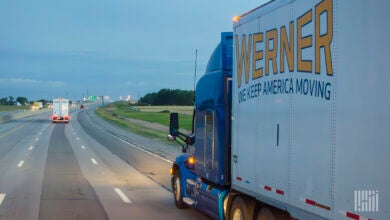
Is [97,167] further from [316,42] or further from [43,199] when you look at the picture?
[316,42]

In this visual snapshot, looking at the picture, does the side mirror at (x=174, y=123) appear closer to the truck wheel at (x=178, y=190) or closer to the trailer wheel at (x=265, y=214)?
the truck wheel at (x=178, y=190)

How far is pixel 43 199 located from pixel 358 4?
10.4 meters

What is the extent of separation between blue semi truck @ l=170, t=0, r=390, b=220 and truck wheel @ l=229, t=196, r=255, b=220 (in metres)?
0.02

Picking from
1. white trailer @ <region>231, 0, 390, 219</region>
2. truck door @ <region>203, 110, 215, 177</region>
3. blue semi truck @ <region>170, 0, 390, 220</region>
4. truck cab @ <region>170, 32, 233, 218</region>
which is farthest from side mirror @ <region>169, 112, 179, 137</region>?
white trailer @ <region>231, 0, 390, 219</region>

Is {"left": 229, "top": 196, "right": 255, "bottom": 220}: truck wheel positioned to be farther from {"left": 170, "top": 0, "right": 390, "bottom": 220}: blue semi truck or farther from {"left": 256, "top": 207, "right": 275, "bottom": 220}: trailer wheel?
{"left": 256, "top": 207, "right": 275, "bottom": 220}: trailer wheel

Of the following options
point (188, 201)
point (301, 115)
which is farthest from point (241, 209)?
point (188, 201)

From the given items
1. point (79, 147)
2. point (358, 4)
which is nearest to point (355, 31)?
point (358, 4)

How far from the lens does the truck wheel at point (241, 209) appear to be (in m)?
8.12

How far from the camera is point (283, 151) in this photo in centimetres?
687

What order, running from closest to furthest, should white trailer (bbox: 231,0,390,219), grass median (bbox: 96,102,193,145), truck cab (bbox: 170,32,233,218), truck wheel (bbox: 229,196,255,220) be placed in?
1. white trailer (bbox: 231,0,390,219)
2. truck wheel (bbox: 229,196,255,220)
3. truck cab (bbox: 170,32,233,218)
4. grass median (bbox: 96,102,193,145)

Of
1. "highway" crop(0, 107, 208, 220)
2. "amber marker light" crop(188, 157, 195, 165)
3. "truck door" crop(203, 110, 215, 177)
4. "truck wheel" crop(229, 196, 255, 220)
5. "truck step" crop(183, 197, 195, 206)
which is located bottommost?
"highway" crop(0, 107, 208, 220)

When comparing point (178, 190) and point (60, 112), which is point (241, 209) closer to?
point (178, 190)

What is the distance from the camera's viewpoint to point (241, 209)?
27.4 ft

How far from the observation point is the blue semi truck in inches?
199
